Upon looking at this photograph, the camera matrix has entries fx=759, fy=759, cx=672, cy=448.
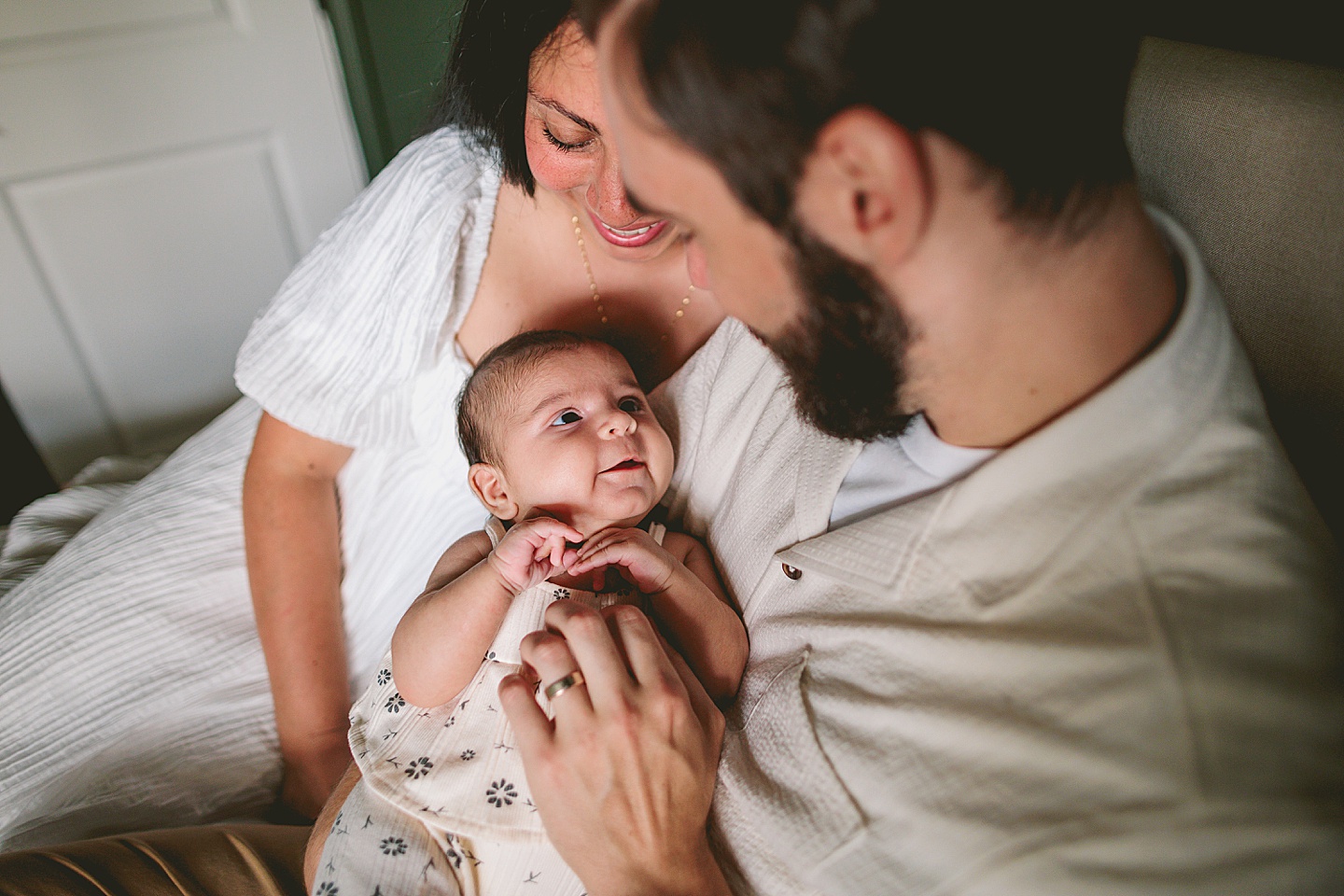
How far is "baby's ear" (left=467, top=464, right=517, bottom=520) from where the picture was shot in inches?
46.6

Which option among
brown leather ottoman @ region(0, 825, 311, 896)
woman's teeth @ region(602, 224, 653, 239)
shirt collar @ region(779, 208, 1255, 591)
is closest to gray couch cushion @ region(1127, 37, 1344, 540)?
shirt collar @ region(779, 208, 1255, 591)

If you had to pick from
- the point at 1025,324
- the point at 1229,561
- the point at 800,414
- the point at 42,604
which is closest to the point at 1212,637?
the point at 1229,561

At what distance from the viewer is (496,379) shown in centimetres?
117

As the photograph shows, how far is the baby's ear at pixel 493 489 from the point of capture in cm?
118

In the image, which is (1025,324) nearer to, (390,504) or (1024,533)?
(1024,533)

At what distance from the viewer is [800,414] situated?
3.04 feet

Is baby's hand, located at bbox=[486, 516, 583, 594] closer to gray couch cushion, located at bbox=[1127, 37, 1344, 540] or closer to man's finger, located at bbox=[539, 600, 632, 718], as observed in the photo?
man's finger, located at bbox=[539, 600, 632, 718]

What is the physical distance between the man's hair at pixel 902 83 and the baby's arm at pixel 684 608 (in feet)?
1.58

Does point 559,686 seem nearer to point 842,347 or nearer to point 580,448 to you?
point 580,448

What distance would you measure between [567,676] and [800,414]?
0.41 metres

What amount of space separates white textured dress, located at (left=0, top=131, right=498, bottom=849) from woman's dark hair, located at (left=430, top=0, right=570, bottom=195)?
0.07 m

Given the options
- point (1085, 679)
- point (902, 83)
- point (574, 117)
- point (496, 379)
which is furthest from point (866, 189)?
A: point (496, 379)

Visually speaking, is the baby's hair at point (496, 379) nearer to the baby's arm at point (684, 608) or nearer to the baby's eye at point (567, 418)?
the baby's eye at point (567, 418)

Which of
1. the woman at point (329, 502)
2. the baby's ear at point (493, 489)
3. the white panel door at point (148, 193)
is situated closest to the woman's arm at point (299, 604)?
the woman at point (329, 502)
